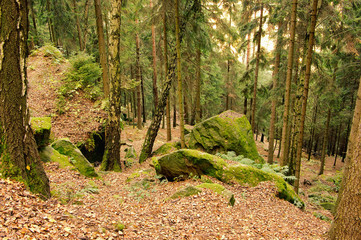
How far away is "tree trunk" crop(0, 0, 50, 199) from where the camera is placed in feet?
10.8

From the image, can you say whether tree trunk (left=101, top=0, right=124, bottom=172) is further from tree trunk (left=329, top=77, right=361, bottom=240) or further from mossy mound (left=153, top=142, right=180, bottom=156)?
tree trunk (left=329, top=77, right=361, bottom=240)

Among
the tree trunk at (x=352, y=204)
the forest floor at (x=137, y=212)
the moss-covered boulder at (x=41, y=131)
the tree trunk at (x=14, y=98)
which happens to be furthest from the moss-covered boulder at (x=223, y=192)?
the moss-covered boulder at (x=41, y=131)

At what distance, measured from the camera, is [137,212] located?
4914mm

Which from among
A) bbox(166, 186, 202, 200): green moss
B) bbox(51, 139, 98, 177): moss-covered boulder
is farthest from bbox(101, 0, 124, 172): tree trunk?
bbox(166, 186, 202, 200): green moss

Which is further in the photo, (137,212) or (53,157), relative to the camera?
(53,157)

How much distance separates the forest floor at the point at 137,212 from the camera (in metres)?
3.04

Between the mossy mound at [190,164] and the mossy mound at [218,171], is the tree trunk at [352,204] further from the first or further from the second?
the mossy mound at [190,164]

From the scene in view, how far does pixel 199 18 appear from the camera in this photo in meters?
10.4

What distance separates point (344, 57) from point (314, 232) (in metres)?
16.1

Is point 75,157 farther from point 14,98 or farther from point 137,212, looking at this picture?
point 14,98

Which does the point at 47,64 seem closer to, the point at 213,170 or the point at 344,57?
the point at 213,170

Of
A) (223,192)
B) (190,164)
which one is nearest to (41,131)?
(190,164)

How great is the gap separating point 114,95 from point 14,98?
4.60 metres

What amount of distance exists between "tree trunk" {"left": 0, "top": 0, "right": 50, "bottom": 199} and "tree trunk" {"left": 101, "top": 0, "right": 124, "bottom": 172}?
4325mm
